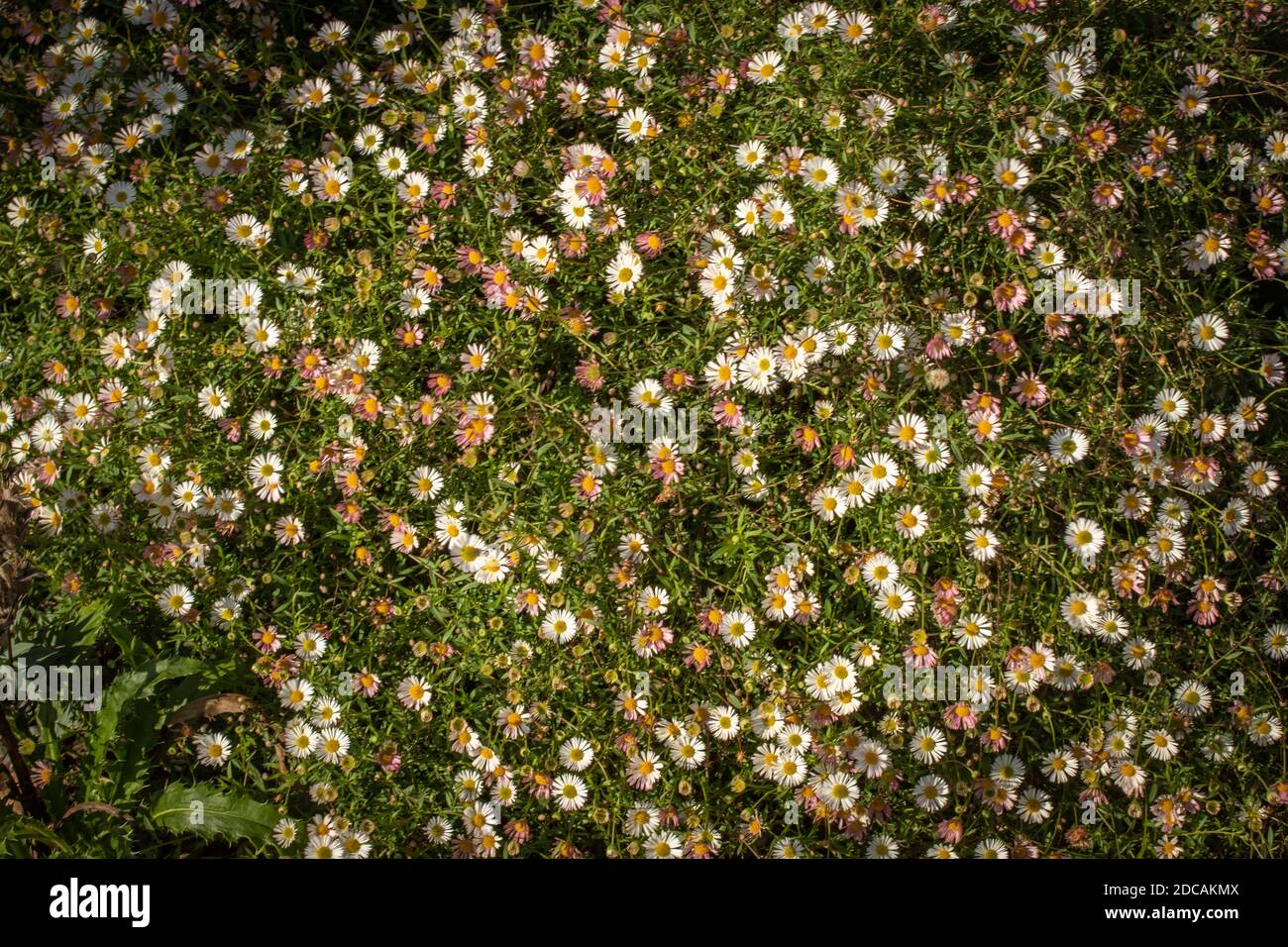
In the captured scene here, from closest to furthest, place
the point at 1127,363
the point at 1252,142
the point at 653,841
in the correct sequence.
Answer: the point at 653,841, the point at 1127,363, the point at 1252,142

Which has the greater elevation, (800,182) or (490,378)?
(800,182)

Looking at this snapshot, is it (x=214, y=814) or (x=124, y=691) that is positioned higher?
(x=124, y=691)

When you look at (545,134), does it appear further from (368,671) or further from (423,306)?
(368,671)

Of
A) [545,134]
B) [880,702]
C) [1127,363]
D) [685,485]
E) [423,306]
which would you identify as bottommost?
A: [880,702]

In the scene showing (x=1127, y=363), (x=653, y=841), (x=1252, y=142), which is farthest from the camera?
(x=1252, y=142)

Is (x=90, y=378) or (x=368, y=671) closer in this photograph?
(x=368, y=671)

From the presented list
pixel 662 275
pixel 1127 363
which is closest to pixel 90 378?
pixel 662 275

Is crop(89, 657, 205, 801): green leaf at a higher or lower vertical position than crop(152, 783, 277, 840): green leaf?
higher
